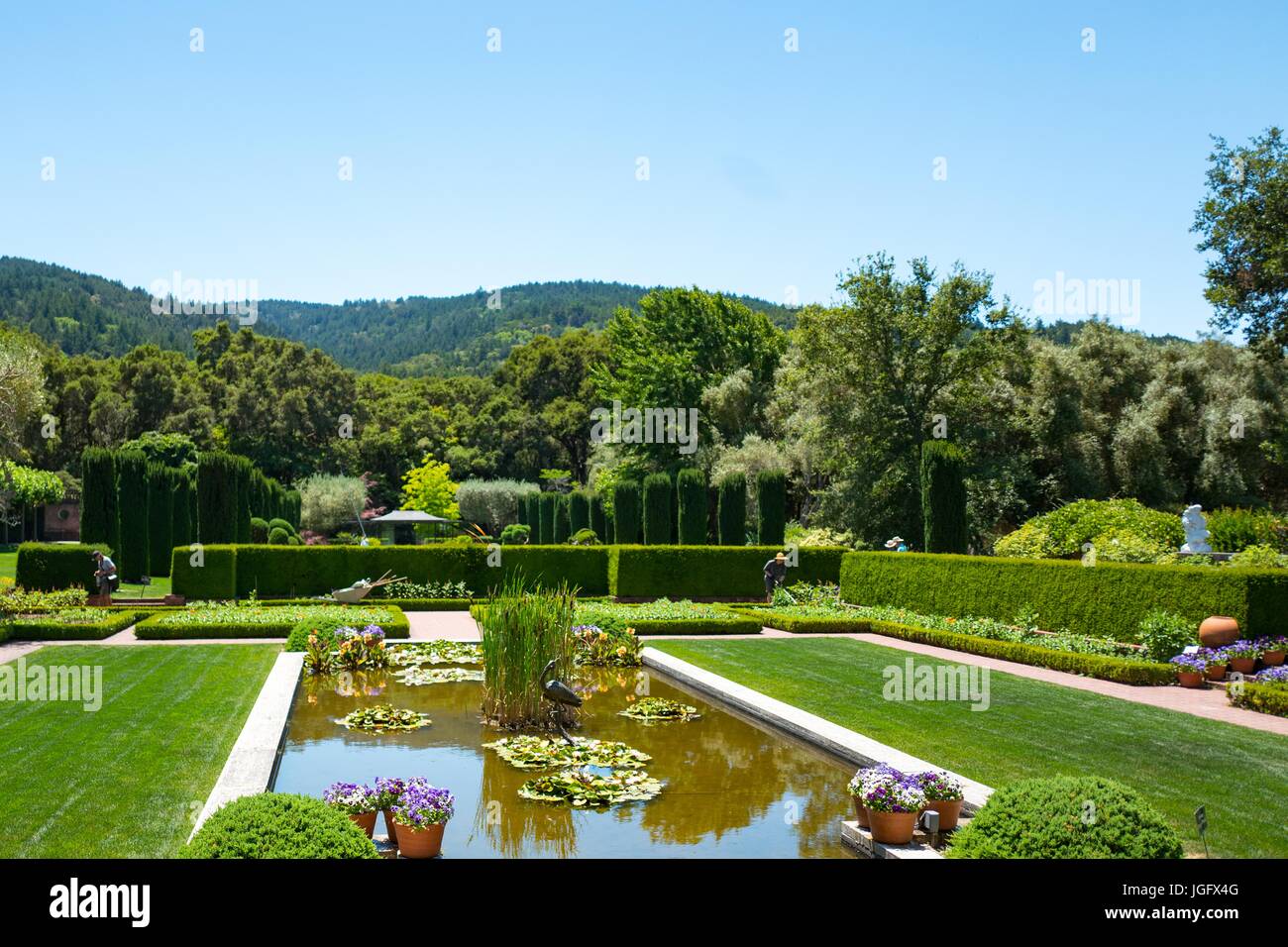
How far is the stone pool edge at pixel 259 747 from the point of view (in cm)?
654

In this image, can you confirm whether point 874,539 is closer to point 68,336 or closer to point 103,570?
→ point 103,570

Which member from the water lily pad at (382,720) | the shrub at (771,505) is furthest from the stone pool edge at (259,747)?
the shrub at (771,505)

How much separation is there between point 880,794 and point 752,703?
4.41 metres

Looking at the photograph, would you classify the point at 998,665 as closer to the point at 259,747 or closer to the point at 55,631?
the point at 259,747

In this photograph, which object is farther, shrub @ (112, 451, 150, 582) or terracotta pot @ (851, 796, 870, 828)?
shrub @ (112, 451, 150, 582)

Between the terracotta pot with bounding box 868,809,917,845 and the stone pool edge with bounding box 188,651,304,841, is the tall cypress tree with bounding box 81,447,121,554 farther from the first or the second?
the terracotta pot with bounding box 868,809,917,845

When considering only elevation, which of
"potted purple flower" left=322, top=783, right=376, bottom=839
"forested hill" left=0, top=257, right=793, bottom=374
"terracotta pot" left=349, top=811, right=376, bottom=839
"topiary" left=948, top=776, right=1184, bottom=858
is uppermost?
"forested hill" left=0, top=257, right=793, bottom=374

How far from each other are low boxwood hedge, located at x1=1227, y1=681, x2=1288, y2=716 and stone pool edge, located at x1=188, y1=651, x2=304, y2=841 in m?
9.46

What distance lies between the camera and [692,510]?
2909 cm

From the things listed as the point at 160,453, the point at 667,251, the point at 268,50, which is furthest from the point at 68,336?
the point at 268,50

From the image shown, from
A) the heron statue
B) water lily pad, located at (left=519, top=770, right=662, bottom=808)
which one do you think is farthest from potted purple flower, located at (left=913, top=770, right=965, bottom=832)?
the heron statue

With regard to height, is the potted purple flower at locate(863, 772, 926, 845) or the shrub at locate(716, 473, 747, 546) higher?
the shrub at locate(716, 473, 747, 546)

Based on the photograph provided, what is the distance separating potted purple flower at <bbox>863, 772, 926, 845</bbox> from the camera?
5.86 metres

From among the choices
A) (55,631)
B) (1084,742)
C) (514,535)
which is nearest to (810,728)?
(1084,742)
